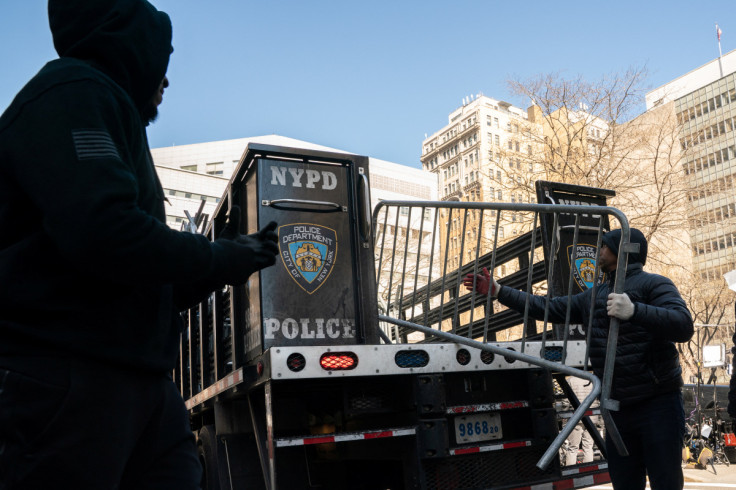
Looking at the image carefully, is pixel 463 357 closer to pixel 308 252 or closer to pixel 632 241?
pixel 308 252

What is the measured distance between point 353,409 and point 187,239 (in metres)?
2.70

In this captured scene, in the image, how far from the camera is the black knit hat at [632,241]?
14.7 ft

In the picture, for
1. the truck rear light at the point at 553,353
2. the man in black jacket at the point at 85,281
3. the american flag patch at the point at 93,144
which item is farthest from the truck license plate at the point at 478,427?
the american flag patch at the point at 93,144

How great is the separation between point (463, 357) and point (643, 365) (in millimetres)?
1100

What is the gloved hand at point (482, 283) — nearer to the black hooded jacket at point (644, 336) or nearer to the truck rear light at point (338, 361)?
the black hooded jacket at point (644, 336)

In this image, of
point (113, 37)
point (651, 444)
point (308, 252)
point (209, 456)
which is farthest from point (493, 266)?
point (113, 37)

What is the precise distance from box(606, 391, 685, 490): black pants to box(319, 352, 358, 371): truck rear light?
175 cm

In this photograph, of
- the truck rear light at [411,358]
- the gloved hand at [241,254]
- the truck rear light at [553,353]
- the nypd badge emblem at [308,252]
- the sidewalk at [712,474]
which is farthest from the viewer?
the sidewalk at [712,474]

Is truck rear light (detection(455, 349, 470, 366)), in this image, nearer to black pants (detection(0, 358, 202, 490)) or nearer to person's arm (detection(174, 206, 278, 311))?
person's arm (detection(174, 206, 278, 311))

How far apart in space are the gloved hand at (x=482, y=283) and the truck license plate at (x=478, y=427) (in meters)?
0.86

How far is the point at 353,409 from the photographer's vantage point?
4.16 metres

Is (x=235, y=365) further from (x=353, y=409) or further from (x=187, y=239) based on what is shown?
(x=187, y=239)


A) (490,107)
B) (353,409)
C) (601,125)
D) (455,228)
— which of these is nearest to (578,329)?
(455,228)

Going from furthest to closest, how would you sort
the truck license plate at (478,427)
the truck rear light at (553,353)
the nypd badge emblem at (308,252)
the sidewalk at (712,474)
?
the sidewalk at (712,474)
the truck rear light at (553,353)
the nypd badge emblem at (308,252)
the truck license plate at (478,427)
